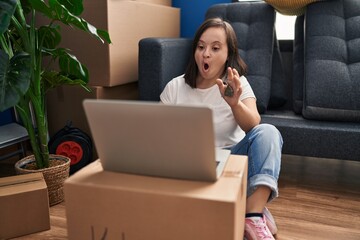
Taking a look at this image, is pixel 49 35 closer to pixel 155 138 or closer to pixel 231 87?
pixel 231 87

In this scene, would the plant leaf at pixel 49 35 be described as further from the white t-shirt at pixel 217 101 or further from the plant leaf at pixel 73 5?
the white t-shirt at pixel 217 101

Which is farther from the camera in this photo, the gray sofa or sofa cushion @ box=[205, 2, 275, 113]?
sofa cushion @ box=[205, 2, 275, 113]

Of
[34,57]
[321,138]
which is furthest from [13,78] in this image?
[321,138]

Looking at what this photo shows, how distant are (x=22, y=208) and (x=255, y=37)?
137 cm

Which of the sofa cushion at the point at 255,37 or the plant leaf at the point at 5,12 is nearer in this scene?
the plant leaf at the point at 5,12

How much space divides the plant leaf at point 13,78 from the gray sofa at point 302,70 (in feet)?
1.59

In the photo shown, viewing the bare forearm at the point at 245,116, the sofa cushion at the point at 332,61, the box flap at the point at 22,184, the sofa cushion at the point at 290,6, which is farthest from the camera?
the sofa cushion at the point at 290,6

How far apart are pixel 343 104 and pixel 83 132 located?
1.22 m

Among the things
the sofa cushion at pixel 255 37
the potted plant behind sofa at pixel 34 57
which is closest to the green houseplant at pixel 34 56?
the potted plant behind sofa at pixel 34 57

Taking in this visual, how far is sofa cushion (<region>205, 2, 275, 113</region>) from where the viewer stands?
177 cm

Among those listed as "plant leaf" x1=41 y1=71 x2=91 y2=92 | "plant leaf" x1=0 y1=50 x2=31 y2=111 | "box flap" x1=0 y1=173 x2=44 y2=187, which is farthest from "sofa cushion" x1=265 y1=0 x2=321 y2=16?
"box flap" x1=0 y1=173 x2=44 y2=187

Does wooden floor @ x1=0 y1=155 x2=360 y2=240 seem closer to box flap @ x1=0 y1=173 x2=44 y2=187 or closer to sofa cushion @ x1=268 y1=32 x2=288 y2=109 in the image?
box flap @ x1=0 y1=173 x2=44 y2=187

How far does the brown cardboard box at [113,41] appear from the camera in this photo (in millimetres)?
1657

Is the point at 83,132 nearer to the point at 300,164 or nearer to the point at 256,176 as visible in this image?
the point at 256,176
